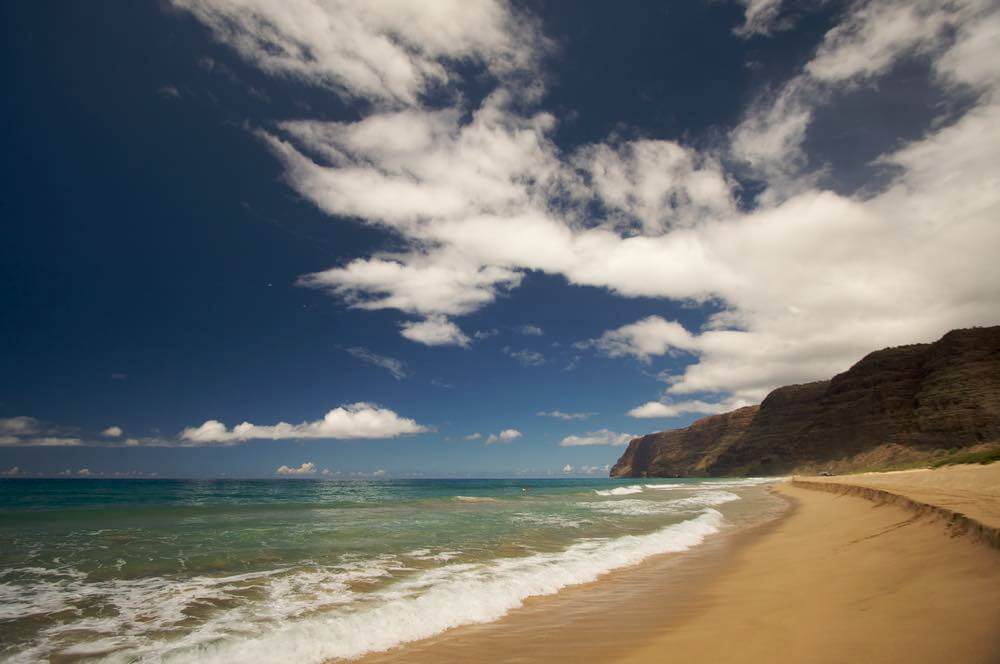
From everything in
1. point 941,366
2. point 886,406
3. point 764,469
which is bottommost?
point 764,469

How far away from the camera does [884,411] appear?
10756cm

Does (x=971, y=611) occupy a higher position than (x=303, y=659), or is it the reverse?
(x=971, y=611)

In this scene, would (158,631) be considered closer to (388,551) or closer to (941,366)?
(388,551)

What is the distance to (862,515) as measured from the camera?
50.7 ft

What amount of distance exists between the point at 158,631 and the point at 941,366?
14053 cm

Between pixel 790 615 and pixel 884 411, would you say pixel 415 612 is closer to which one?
pixel 790 615

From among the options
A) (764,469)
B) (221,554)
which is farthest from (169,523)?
(764,469)

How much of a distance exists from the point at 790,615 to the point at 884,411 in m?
136

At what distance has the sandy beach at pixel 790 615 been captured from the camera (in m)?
4.07

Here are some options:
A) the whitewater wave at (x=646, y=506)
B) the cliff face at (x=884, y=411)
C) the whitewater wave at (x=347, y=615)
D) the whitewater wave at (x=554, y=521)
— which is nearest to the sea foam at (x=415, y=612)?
the whitewater wave at (x=347, y=615)

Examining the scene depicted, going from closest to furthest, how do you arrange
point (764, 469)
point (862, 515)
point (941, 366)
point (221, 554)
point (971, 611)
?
point (971, 611), point (221, 554), point (862, 515), point (941, 366), point (764, 469)

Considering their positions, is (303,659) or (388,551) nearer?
(303,659)

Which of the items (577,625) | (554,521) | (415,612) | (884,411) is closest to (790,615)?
(577,625)

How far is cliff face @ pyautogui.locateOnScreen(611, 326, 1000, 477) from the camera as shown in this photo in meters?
87.2
